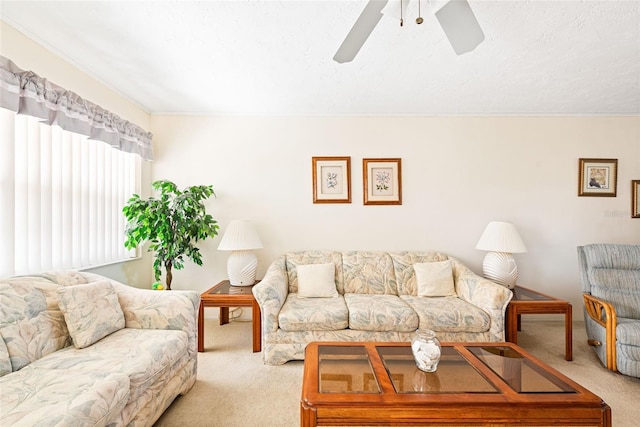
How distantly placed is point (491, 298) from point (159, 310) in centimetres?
263

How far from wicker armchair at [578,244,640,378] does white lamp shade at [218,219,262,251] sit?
308 centimetres

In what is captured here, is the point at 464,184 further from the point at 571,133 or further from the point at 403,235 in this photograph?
the point at 571,133

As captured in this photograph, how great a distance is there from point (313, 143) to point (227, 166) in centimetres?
106

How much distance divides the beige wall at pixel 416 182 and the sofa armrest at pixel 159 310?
52.6 inches

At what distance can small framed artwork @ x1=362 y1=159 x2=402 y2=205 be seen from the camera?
11.2ft

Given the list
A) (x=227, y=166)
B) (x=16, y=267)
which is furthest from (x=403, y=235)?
(x=16, y=267)

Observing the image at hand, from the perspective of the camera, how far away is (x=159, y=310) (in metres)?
2.01

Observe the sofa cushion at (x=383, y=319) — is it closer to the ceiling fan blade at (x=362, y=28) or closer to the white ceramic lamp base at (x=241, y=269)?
the white ceramic lamp base at (x=241, y=269)

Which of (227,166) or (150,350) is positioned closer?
(150,350)

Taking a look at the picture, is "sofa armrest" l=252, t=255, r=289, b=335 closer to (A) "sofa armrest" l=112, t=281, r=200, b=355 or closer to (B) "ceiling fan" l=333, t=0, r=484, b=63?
(A) "sofa armrest" l=112, t=281, r=200, b=355

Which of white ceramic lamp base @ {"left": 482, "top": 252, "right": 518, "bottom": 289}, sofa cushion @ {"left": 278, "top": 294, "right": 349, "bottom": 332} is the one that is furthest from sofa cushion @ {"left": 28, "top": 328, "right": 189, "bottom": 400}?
white ceramic lamp base @ {"left": 482, "top": 252, "right": 518, "bottom": 289}

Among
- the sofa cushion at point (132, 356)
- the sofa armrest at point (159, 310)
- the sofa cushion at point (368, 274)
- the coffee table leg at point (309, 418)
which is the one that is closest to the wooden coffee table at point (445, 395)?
the coffee table leg at point (309, 418)

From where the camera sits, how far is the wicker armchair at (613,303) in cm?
218

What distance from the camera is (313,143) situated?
3438mm
